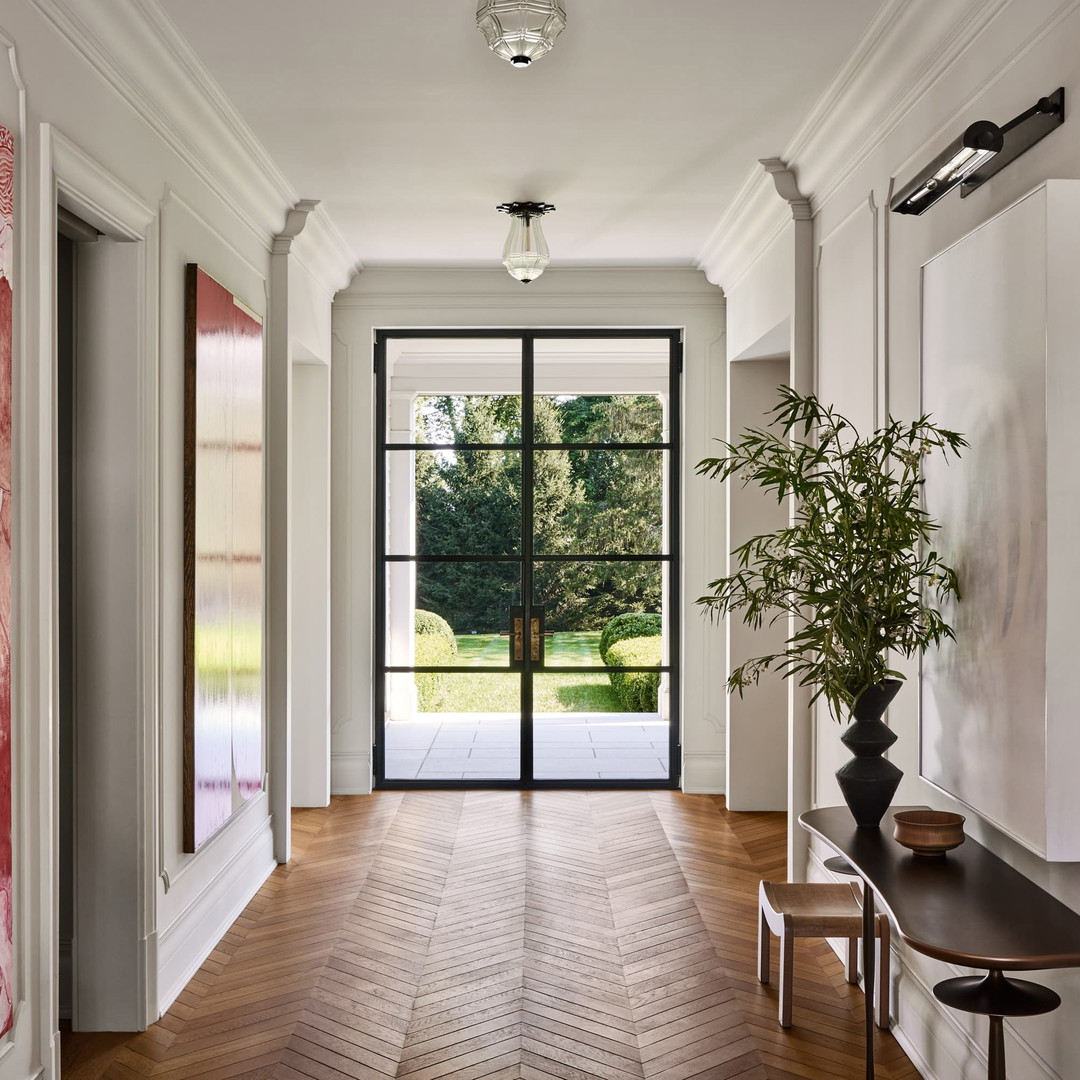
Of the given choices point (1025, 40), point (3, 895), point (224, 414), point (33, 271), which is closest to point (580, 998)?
point (3, 895)

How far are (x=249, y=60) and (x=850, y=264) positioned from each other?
6.95 feet

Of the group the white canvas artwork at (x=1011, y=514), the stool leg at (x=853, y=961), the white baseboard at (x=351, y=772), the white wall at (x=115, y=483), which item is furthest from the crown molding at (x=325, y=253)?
the stool leg at (x=853, y=961)

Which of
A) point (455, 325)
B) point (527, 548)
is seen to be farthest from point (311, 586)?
point (455, 325)

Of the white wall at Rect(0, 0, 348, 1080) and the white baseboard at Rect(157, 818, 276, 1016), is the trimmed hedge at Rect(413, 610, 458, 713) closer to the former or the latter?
the white baseboard at Rect(157, 818, 276, 1016)

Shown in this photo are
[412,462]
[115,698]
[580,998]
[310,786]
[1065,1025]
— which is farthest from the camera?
[412,462]

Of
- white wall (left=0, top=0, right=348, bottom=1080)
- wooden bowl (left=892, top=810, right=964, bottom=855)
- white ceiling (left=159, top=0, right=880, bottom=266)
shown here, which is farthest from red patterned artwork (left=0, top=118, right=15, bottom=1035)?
wooden bowl (left=892, top=810, right=964, bottom=855)

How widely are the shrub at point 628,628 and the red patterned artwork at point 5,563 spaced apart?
3.95m

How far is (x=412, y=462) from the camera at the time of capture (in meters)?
5.86

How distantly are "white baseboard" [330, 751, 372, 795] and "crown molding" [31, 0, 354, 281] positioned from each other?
2943 mm

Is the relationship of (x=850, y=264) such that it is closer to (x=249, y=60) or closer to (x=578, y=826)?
(x=249, y=60)

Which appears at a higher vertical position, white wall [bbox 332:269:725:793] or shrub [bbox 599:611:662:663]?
white wall [bbox 332:269:725:793]

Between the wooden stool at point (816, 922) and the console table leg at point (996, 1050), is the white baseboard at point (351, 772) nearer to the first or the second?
the wooden stool at point (816, 922)

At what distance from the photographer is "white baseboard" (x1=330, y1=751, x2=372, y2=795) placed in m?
5.77

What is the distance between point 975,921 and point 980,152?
63.9 inches
